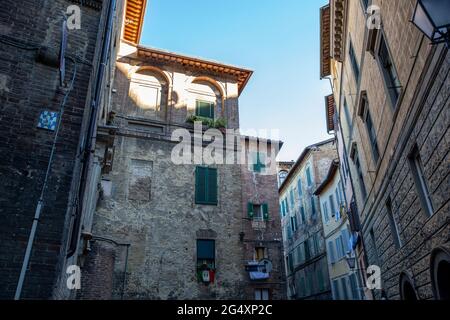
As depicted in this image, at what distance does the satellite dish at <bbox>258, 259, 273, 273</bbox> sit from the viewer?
53.2 feet

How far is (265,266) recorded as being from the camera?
1633 centimetres

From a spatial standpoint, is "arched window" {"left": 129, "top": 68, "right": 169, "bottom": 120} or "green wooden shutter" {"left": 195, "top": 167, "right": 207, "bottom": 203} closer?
"green wooden shutter" {"left": 195, "top": 167, "right": 207, "bottom": 203}

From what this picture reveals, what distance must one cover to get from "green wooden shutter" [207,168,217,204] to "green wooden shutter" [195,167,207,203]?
0.21 m

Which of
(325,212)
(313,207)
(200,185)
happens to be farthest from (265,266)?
Answer: (313,207)

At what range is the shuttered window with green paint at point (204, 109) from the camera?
19.0 meters

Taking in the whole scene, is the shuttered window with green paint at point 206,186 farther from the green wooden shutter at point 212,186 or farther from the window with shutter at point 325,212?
the window with shutter at point 325,212

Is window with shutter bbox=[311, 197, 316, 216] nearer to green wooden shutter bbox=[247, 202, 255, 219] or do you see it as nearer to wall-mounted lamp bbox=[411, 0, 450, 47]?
green wooden shutter bbox=[247, 202, 255, 219]

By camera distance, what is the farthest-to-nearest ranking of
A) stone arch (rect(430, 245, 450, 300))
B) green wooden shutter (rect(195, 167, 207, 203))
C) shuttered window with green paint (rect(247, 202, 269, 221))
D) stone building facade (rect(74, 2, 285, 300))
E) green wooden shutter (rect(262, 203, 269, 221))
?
green wooden shutter (rect(262, 203, 269, 221)), shuttered window with green paint (rect(247, 202, 269, 221)), green wooden shutter (rect(195, 167, 207, 203)), stone building facade (rect(74, 2, 285, 300)), stone arch (rect(430, 245, 450, 300))

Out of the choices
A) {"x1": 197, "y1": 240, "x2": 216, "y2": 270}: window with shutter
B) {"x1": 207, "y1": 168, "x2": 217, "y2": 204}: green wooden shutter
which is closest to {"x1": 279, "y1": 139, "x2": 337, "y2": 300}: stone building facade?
{"x1": 207, "y1": 168, "x2": 217, "y2": 204}: green wooden shutter

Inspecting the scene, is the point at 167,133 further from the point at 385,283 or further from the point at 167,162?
the point at 385,283

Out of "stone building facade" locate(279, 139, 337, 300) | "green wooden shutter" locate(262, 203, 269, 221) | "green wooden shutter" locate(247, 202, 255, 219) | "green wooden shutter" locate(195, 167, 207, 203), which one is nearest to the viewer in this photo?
"green wooden shutter" locate(195, 167, 207, 203)

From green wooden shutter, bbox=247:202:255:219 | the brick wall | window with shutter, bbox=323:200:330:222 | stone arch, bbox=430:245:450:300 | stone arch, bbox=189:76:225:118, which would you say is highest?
stone arch, bbox=189:76:225:118

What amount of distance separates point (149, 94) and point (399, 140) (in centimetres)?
1391
